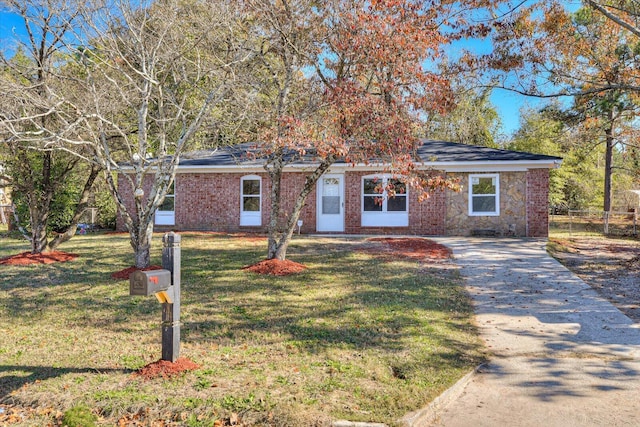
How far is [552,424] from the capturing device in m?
3.82

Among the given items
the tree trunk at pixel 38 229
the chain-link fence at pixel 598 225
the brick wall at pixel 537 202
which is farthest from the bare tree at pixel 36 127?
the chain-link fence at pixel 598 225

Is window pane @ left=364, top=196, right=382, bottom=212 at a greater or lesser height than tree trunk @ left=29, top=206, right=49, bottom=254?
greater

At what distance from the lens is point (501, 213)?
17578mm

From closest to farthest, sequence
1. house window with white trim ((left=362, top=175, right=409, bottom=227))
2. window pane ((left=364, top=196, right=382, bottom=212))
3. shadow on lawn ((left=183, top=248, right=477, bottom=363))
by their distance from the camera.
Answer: shadow on lawn ((left=183, top=248, right=477, bottom=363)) < house window with white trim ((left=362, top=175, right=409, bottom=227)) < window pane ((left=364, top=196, right=382, bottom=212))

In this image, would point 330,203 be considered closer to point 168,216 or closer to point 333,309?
point 168,216

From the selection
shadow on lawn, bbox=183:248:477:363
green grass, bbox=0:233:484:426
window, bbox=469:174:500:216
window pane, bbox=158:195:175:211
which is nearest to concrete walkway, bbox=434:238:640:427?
green grass, bbox=0:233:484:426

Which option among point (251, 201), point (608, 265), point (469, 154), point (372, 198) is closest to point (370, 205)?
point (372, 198)

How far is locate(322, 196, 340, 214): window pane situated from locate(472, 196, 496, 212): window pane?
514cm

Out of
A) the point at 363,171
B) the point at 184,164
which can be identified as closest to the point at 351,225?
the point at 363,171

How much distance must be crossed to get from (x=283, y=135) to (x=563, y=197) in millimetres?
30518

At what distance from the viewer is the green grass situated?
4098 mm

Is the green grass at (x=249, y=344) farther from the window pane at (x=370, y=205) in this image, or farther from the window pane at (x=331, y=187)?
the window pane at (x=331, y=187)

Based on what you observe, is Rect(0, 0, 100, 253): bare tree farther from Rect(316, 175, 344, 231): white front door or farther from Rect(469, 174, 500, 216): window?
Rect(469, 174, 500, 216): window

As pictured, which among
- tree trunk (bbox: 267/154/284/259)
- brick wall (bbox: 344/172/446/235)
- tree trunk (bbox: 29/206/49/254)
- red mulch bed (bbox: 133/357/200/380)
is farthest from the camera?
brick wall (bbox: 344/172/446/235)
